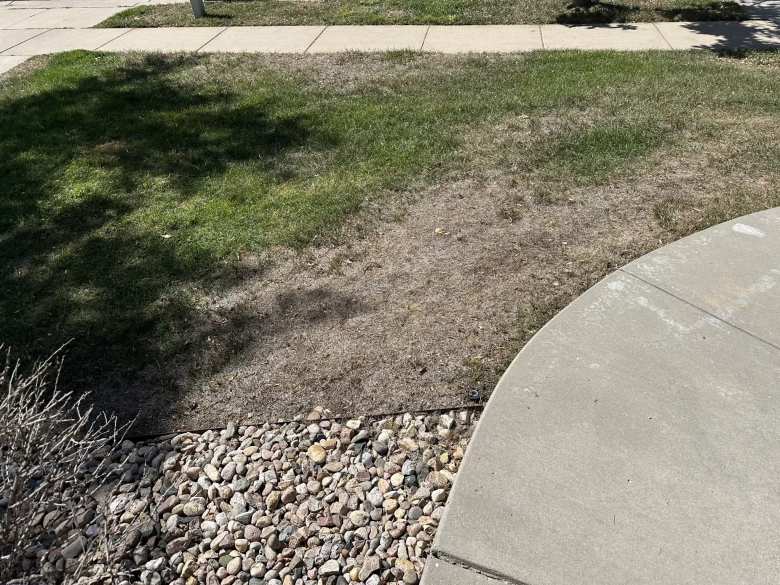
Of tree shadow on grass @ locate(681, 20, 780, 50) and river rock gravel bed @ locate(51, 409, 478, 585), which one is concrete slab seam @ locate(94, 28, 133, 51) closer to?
tree shadow on grass @ locate(681, 20, 780, 50)

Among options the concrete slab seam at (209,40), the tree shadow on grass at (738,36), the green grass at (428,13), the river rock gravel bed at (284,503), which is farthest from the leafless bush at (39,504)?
the green grass at (428,13)

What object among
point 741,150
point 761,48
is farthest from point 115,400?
point 761,48

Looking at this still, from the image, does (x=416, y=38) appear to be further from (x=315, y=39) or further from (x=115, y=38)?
(x=115, y=38)

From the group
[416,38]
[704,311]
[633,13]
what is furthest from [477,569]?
[633,13]

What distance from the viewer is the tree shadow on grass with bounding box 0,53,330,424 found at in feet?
Answer: 12.7

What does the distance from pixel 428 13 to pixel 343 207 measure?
6.00m

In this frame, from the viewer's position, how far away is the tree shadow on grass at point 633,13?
366 inches

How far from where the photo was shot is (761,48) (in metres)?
8.05

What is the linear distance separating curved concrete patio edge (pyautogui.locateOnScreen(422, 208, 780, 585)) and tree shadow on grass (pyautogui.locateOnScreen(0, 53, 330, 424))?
171cm

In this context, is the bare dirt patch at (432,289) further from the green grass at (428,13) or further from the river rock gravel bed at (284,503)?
the green grass at (428,13)

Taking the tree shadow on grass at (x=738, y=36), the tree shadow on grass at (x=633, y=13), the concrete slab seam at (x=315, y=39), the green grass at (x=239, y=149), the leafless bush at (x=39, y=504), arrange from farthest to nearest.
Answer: the tree shadow on grass at (x=633, y=13), the concrete slab seam at (x=315, y=39), the tree shadow on grass at (x=738, y=36), the green grass at (x=239, y=149), the leafless bush at (x=39, y=504)

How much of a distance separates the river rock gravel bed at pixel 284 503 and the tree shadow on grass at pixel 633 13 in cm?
777

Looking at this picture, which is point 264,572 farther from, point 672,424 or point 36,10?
point 36,10

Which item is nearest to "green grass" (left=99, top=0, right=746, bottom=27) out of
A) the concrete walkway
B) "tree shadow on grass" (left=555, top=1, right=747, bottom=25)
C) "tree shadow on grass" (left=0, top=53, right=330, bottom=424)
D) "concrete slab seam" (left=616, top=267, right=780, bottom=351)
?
"tree shadow on grass" (left=555, top=1, right=747, bottom=25)
